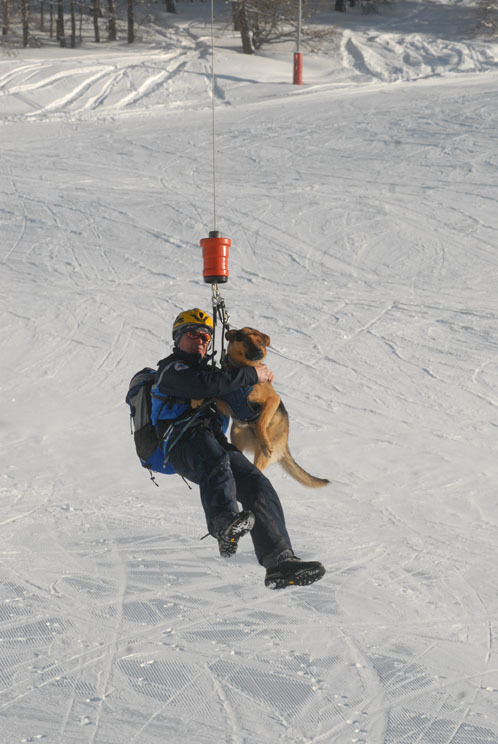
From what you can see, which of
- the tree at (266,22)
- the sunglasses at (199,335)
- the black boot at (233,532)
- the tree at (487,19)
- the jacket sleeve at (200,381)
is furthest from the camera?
the tree at (487,19)

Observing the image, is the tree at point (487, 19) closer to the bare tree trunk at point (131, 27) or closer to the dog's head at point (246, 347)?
the bare tree trunk at point (131, 27)

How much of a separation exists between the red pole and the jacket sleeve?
61.7 ft

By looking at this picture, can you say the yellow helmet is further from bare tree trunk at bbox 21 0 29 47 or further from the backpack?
bare tree trunk at bbox 21 0 29 47

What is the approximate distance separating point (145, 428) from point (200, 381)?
56 centimetres

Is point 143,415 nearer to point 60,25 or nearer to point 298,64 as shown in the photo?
point 298,64

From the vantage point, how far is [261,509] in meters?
5.05

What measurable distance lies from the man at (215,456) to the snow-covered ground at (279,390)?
40.2 inches

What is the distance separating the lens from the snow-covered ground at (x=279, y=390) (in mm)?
5289

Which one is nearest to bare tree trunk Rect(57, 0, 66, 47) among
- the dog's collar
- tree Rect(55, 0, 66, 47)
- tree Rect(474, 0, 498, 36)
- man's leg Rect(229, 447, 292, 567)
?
tree Rect(55, 0, 66, 47)

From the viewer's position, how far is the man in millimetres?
4746

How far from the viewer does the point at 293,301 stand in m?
12.2

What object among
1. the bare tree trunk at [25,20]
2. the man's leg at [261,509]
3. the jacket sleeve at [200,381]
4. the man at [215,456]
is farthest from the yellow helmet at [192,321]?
the bare tree trunk at [25,20]

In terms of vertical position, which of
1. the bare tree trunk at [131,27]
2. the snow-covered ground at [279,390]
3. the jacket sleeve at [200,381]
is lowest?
the snow-covered ground at [279,390]

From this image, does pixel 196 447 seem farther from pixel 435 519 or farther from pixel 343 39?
pixel 343 39
